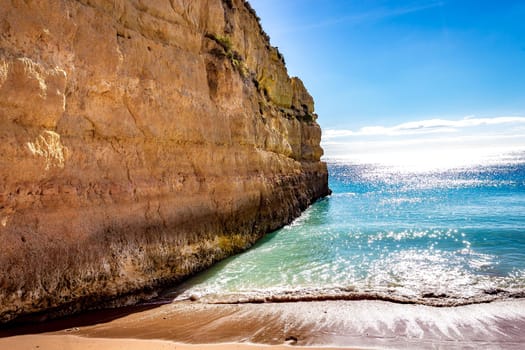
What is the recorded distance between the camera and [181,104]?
10688mm

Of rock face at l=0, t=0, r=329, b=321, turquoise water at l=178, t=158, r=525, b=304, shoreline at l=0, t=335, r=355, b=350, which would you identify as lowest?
turquoise water at l=178, t=158, r=525, b=304

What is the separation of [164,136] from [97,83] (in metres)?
2.42

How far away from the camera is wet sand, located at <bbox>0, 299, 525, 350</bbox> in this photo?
5773 mm

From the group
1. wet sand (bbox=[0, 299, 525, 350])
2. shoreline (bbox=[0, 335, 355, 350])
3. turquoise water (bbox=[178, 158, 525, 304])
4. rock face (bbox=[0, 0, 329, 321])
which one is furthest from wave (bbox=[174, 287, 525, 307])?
shoreline (bbox=[0, 335, 355, 350])

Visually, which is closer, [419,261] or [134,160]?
[134,160]

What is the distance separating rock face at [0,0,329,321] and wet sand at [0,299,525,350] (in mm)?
929

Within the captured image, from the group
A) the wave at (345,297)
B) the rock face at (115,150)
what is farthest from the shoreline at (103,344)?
the wave at (345,297)

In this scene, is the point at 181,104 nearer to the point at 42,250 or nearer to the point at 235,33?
the point at 42,250

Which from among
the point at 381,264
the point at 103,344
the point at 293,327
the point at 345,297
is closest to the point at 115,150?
the point at 103,344

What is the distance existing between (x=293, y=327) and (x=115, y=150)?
614 cm

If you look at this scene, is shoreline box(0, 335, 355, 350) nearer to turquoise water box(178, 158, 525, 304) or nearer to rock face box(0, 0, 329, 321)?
rock face box(0, 0, 329, 321)

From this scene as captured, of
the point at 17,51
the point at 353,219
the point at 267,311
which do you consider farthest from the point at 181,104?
the point at 353,219

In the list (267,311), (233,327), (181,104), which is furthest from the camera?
(181,104)

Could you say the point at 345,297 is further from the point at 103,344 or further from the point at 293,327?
the point at 103,344
